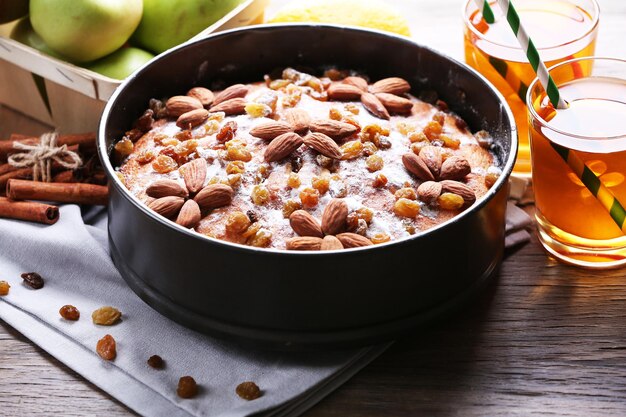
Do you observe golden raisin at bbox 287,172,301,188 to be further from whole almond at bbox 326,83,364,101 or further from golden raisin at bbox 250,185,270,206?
whole almond at bbox 326,83,364,101

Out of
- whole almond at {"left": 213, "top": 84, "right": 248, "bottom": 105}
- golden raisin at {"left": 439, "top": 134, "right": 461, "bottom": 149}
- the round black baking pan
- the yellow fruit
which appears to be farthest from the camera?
the yellow fruit

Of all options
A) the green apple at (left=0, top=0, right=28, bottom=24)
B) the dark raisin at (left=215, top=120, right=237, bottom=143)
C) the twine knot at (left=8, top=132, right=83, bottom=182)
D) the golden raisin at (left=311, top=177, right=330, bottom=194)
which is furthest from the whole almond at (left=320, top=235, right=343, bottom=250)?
the green apple at (left=0, top=0, right=28, bottom=24)

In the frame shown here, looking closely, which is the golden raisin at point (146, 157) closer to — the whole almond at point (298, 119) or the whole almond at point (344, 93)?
the whole almond at point (298, 119)

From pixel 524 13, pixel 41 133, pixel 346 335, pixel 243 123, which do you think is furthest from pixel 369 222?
pixel 41 133

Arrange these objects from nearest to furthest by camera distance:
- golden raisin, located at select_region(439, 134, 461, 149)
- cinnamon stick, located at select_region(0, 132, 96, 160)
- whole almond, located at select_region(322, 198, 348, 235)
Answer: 1. whole almond, located at select_region(322, 198, 348, 235)
2. golden raisin, located at select_region(439, 134, 461, 149)
3. cinnamon stick, located at select_region(0, 132, 96, 160)

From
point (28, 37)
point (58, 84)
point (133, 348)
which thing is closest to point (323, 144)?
point (133, 348)

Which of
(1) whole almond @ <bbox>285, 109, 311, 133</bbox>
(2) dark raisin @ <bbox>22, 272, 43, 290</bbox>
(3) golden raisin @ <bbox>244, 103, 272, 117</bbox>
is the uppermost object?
(1) whole almond @ <bbox>285, 109, 311, 133</bbox>

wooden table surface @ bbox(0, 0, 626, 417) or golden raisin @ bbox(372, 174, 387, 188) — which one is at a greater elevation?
golden raisin @ bbox(372, 174, 387, 188)
